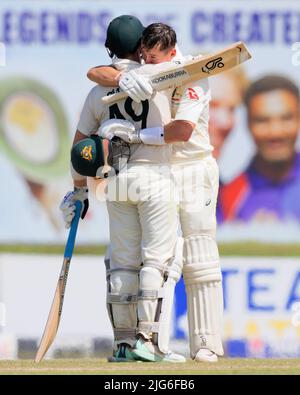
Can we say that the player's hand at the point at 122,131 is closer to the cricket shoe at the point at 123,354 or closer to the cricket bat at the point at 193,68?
the cricket bat at the point at 193,68

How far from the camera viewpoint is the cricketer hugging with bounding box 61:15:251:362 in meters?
5.85

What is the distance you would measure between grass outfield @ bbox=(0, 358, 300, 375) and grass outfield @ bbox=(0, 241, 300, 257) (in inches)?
88.5

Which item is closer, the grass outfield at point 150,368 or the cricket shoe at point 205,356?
the grass outfield at point 150,368

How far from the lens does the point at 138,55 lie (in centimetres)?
608

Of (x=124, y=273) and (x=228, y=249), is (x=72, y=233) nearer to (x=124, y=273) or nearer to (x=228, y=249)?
(x=124, y=273)

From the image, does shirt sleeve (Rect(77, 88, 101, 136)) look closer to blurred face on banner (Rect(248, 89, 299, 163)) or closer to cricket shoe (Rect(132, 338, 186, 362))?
cricket shoe (Rect(132, 338, 186, 362))

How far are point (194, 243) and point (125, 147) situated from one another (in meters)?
0.53

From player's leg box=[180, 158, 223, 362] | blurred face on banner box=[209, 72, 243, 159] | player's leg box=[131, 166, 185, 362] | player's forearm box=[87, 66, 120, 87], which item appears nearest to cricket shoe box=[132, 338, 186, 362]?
player's leg box=[131, 166, 185, 362]

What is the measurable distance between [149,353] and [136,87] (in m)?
1.06

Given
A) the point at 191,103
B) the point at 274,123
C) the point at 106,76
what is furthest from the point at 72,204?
the point at 274,123


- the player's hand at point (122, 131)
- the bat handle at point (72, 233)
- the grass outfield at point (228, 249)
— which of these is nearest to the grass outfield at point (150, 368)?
the bat handle at point (72, 233)

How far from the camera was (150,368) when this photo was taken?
5.35 metres

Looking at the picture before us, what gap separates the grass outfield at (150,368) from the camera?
5.24 meters

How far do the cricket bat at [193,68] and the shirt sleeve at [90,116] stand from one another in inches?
4.2
